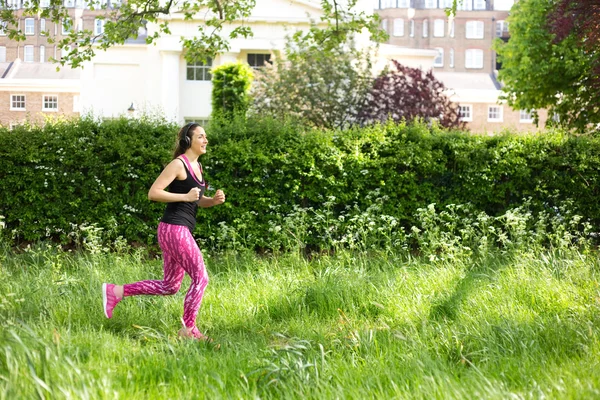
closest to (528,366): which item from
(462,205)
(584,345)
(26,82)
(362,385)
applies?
(584,345)

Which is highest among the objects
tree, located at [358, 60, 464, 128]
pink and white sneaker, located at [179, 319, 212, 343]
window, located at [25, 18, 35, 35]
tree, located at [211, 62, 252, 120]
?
window, located at [25, 18, 35, 35]

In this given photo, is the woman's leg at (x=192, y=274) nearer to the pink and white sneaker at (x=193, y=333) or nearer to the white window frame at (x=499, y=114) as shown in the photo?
the pink and white sneaker at (x=193, y=333)

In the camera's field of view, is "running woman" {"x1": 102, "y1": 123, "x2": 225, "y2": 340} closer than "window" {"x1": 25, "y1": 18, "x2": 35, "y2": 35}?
Yes

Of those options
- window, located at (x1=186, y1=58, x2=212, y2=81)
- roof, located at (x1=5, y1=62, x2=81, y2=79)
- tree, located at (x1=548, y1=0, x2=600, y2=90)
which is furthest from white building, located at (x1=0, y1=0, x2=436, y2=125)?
roof, located at (x1=5, y1=62, x2=81, y2=79)

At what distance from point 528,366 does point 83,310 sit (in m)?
3.88

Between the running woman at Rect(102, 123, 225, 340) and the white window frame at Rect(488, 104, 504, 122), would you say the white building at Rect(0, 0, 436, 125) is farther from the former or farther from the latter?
the running woman at Rect(102, 123, 225, 340)

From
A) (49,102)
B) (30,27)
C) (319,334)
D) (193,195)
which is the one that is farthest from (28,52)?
(319,334)

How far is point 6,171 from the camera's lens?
11297mm

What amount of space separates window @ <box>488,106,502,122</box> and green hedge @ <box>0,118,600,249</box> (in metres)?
39.6

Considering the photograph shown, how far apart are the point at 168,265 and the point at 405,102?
1664cm

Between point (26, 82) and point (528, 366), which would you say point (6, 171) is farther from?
point (26, 82)

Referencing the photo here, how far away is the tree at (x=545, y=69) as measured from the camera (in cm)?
2036

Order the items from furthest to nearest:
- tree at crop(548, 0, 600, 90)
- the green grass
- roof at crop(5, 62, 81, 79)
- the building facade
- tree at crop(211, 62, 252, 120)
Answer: the building facade
roof at crop(5, 62, 81, 79)
tree at crop(211, 62, 252, 120)
tree at crop(548, 0, 600, 90)
the green grass

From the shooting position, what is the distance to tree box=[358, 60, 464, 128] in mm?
22188
